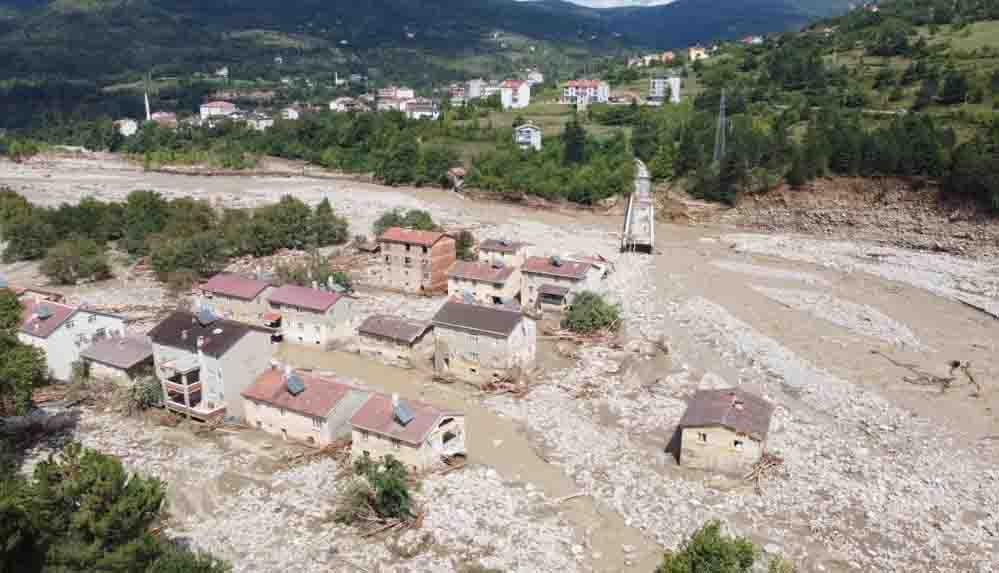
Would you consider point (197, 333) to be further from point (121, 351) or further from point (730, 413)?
point (730, 413)

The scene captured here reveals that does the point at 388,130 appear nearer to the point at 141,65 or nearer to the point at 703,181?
the point at 703,181

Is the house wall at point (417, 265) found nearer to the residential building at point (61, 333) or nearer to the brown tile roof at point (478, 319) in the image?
the brown tile roof at point (478, 319)

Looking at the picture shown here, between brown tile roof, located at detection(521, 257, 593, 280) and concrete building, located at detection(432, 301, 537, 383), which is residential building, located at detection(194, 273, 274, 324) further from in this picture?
brown tile roof, located at detection(521, 257, 593, 280)

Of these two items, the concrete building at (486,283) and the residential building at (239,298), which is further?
the concrete building at (486,283)

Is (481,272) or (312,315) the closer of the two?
(312,315)

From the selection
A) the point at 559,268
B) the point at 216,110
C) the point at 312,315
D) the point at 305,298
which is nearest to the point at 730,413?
the point at 559,268

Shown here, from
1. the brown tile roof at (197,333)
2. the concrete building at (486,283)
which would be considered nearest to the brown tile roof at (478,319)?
the brown tile roof at (197,333)

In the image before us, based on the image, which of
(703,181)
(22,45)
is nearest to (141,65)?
(22,45)
